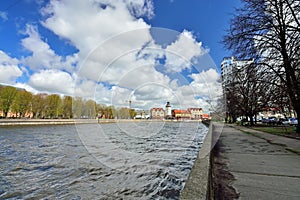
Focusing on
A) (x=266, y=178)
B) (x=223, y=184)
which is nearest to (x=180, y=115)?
(x=266, y=178)

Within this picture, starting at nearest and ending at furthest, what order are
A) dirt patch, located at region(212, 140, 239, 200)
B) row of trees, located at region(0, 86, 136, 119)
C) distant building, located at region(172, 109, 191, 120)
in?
dirt patch, located at region(212, 140, 239, 200) → row of trees, located at region(0, 86, 136, 119) → distant building, located at region(172, 109, 191, 120)

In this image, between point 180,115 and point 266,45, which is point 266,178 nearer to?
point 266,45

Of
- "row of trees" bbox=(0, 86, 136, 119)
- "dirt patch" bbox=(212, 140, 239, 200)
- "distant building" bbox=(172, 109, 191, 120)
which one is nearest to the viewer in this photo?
"dirt patch" bbox=(212, 140, 239, 200)

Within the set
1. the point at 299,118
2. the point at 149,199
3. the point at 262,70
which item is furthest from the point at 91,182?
the point at 299,118

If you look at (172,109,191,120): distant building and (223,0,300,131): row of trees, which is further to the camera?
(172,109,191,120): distant building

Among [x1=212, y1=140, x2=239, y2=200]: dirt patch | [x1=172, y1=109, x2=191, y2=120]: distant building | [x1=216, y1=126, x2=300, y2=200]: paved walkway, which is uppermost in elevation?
[x1=172, y1=109, x2=191, y2=120]: distant building

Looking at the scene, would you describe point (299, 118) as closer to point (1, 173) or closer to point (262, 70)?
point (262, 70)

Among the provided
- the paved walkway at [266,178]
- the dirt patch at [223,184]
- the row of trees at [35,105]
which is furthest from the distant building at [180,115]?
the dirt patch at [223,184]

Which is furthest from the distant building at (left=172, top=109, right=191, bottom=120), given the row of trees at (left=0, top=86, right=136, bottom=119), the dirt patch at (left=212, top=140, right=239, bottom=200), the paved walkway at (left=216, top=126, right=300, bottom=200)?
Result: the dirt patch at (left=212, top=140, right=239, bottom=200)

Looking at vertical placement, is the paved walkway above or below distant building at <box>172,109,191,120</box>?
below

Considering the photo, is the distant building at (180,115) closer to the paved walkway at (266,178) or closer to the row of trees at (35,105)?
the row of trees at (35,105)

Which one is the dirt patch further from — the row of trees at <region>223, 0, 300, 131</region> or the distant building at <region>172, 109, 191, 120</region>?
the distant building at <region>172, 109, 191, 120</region>

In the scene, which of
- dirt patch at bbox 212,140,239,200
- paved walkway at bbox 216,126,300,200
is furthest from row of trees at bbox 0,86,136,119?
dirt patch at bbox 212,140,239,200

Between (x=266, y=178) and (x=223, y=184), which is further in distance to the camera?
(x=266, y=178)
